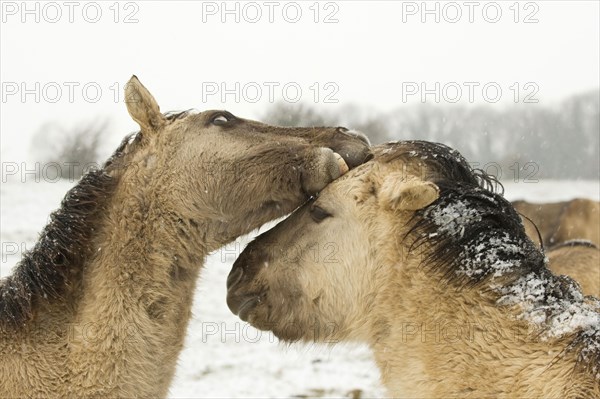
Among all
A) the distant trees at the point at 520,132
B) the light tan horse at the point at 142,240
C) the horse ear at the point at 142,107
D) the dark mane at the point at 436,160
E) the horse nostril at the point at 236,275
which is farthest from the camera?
the distant trees at the point at 520,132

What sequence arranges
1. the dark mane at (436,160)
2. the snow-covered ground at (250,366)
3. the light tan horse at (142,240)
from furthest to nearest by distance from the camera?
the snow-covered ground at (250,366)
the light tan horse at (142,240)
the dark mane at (436,160)

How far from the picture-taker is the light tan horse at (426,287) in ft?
9.36

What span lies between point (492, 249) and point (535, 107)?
36.8 meters

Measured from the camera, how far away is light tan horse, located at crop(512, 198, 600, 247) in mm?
9773

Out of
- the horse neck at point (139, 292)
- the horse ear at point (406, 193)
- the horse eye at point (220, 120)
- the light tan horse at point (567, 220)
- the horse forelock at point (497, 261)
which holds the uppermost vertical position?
the horse eye at point (220, 120)

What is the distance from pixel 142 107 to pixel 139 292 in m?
1.11

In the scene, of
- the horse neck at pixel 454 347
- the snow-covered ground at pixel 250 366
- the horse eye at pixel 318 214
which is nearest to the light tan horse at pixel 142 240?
the horse eye at pixel 318 214

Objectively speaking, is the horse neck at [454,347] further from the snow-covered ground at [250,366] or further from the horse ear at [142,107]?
the snow-covered ground at [250,366]

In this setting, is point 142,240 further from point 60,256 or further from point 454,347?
point 454,347

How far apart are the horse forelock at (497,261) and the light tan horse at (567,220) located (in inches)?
269

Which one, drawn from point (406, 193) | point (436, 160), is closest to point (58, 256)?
point (406, 193)

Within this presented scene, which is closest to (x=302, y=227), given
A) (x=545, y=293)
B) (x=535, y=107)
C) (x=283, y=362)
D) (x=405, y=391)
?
(x=405, y=391)

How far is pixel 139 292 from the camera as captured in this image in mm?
3674

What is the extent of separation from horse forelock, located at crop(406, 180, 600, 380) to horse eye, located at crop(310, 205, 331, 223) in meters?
0.53
